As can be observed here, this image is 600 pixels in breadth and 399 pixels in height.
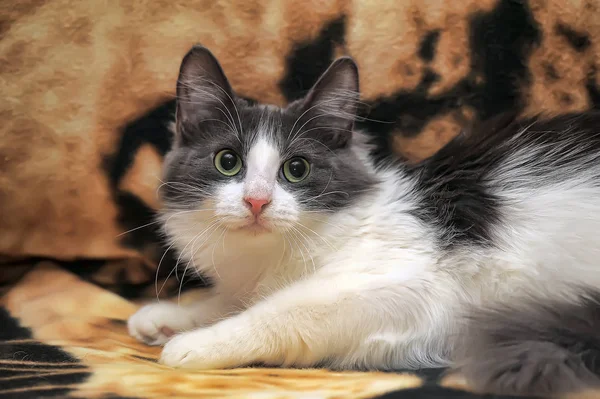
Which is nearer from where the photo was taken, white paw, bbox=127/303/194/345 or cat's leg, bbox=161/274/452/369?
cat's leg, bbox=161/274/452/369

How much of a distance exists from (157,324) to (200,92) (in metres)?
0.62

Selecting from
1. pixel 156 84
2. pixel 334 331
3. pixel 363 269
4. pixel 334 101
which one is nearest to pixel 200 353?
pixel 334 331

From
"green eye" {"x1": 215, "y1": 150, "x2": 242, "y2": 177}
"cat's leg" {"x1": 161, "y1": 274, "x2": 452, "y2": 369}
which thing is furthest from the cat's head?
"cat's leg" {"x1": 161, "y1": 274, "x2": 452, "y2": 369}

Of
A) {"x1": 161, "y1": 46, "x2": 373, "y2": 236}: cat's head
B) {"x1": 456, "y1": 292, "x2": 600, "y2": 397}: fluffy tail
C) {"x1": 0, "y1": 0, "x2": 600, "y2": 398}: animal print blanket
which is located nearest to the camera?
{"x1": 456, "y1": 292, "x2": 600, "y2": 397}: fluffy tail

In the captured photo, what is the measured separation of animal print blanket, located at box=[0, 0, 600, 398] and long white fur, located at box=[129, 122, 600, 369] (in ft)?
1.47

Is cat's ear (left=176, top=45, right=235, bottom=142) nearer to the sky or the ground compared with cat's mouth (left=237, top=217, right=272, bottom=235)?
nearer to the sky

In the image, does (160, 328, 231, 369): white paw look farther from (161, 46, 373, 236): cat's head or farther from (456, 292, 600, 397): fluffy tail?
(456, 292, 600, 397): fluffy tail

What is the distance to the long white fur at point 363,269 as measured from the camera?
1253 millimetres

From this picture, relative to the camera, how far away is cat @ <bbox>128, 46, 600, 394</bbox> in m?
1.25

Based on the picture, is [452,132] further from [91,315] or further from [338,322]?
[91,315]

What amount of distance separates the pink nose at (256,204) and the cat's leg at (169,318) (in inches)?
16.5

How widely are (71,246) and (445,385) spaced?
53.2 inches

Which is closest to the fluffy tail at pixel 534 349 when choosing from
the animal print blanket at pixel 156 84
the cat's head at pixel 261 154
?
the cat's head at pixel 261 154

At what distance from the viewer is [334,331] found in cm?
125
